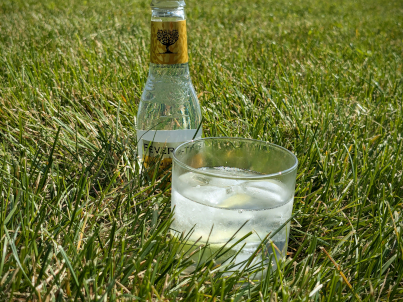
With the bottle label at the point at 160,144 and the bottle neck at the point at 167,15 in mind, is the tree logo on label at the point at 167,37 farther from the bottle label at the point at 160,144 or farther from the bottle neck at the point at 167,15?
the bottle label at the point at 160,144

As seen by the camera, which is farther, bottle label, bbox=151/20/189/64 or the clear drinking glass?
bottle label, bbox=151/20/189/64

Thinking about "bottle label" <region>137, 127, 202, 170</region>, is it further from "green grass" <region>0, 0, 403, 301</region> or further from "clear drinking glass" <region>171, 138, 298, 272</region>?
"clear drinking glass" <region>171, 138, 298, 272</region>

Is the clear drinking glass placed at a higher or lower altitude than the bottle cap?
lower

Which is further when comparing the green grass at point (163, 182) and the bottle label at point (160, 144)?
the bottle label at point (160, 144)

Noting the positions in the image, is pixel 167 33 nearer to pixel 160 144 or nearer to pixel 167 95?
pixel 167 95

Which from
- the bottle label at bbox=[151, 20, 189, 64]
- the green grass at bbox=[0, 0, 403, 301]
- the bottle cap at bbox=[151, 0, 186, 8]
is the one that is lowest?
the green grass at bbox=[0, 0, 403, 301]

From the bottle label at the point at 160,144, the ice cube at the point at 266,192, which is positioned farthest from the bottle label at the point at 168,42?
the ice cube at the point at 266,192

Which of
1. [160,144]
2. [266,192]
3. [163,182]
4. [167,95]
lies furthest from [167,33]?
[266,192]

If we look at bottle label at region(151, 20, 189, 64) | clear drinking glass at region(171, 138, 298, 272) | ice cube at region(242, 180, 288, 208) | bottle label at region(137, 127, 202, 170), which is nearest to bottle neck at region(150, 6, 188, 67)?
bottle label at region(151, 20, 189, 64)

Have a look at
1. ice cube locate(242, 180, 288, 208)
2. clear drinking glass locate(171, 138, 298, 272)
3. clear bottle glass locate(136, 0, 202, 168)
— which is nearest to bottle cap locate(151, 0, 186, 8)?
clear bottle glass locate(136, 0, 202, 168)
